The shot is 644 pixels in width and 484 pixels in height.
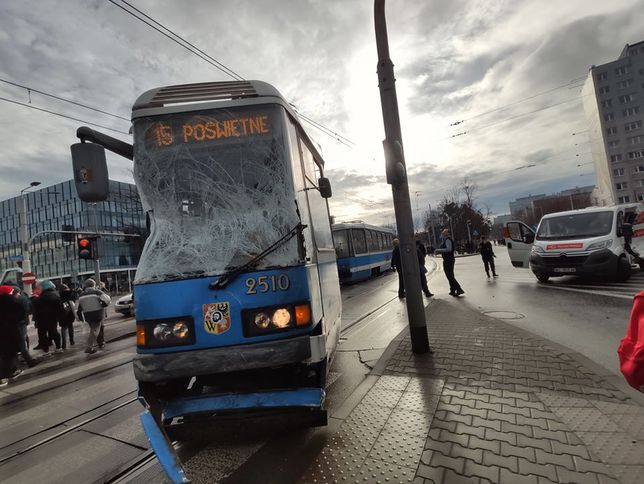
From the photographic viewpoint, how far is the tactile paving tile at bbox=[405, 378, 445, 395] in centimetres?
396

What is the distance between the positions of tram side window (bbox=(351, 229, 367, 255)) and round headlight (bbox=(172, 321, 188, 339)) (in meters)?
15.0

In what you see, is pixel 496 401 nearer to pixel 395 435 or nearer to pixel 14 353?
pixel 395 435

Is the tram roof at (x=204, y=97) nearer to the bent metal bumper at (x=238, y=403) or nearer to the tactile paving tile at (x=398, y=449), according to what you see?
the bent metal bumper at (x=238, y=403)

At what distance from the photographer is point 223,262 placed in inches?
124

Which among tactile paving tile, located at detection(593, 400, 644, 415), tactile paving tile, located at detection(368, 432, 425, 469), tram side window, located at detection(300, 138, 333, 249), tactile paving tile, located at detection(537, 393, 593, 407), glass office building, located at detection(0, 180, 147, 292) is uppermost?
glass office building, located at detection(0, 180, 147, 292)

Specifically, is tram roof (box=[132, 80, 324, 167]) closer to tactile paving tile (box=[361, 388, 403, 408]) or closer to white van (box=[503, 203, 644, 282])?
tactile paving tile (box=[361, 388, 403, 408])

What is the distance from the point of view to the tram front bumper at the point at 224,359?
292cm

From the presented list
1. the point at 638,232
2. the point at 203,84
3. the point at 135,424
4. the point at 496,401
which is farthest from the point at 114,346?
the point at 638,232

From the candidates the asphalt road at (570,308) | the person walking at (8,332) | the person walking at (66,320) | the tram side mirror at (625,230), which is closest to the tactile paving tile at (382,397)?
the asphalt road at (570,308)

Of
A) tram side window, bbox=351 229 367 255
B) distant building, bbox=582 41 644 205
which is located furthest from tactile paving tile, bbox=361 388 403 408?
distant building, bbox=582 41 644 205

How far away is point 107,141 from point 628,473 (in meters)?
5.07

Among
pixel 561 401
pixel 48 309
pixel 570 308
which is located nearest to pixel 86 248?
pixel 48 309

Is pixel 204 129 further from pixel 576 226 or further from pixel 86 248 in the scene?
pixel 86 248

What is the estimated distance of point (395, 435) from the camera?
10.3ft
